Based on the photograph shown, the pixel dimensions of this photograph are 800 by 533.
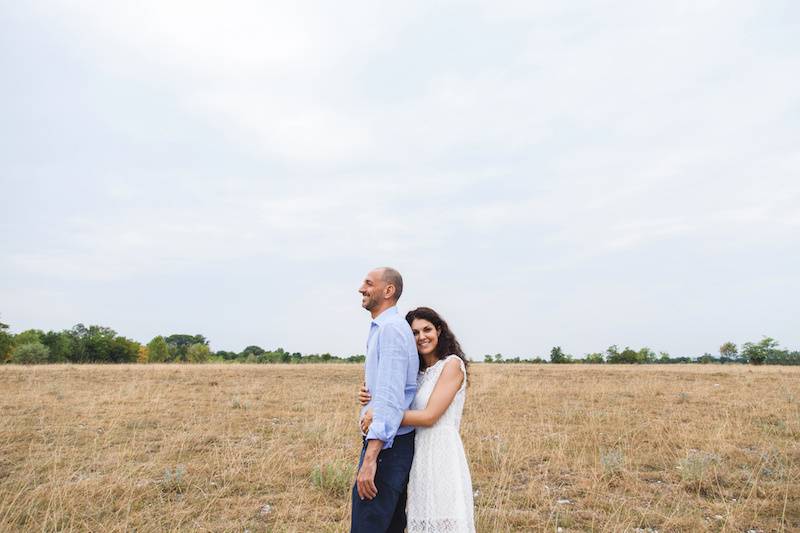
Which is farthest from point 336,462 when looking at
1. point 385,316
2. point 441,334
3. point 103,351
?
point 103,351

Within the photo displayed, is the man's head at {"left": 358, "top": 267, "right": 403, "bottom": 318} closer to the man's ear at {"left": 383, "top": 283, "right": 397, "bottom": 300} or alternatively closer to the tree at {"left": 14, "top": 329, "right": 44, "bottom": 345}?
the man's ear at {"left": 383, "top": 283, "right": 397, "bottom": 300}

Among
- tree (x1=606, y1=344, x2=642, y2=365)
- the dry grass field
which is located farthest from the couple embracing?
tree (x1=606, y1=344, x2=642, y2=365)

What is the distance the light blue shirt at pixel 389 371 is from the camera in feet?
9.27

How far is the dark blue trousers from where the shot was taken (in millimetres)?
2902

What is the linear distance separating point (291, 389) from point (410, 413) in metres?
13.6

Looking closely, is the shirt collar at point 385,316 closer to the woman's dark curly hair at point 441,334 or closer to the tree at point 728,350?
the woman's dark curly hair at point 441,334

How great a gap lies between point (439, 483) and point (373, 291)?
1191 millimetres

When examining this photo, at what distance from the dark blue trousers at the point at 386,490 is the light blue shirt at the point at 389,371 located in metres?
0.10

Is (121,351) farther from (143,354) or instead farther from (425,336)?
(425,336)

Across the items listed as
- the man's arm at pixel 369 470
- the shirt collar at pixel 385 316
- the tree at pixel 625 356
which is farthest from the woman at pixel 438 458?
the tree at pixel 625 356

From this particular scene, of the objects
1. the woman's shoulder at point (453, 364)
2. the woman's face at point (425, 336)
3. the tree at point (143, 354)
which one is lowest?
the tree at point (143, 354)

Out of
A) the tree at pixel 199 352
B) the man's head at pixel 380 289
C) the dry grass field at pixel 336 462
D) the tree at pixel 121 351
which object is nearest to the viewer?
the man's head at pixel 380 289

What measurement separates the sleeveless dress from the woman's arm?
111mm

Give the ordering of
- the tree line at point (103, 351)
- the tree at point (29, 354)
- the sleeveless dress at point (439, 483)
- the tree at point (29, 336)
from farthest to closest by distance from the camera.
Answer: the tree at point (29, 336)
the tree line at point (103, 351)
the tree at point (29, 354)
the sleeveless dress at point (439, 483)
